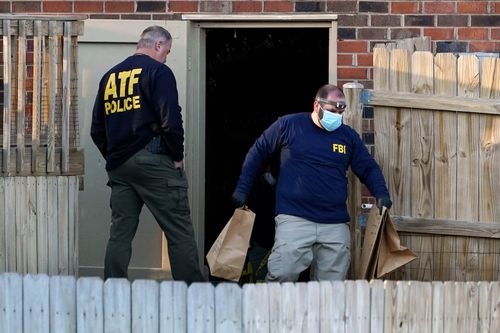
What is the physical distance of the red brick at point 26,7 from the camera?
29.6 ft

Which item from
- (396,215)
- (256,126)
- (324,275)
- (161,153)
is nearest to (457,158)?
(396,215)

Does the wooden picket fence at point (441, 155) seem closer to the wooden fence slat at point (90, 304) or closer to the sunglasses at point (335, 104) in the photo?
the sunglasses at point (335, 104)

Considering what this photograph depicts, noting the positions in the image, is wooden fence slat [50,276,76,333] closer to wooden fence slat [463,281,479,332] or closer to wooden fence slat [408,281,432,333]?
wooden fence slat [408,281,432,333]

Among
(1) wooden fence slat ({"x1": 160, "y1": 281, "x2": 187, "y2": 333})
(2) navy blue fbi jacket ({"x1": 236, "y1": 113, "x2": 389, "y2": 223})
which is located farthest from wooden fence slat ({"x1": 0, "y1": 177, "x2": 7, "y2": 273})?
(1) wooden fence slat ({"x1": 160, "y1": 281, "x2": 187, "y2": 333})

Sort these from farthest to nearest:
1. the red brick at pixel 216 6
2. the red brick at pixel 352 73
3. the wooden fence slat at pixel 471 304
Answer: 1. the red brick at pixel 216 6
2. the red brick at pixel 352 73
3. the wooden fence slat at pixel 471 304

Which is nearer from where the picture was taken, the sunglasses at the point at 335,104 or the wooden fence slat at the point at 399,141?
the sunglasses at the point at 335,104

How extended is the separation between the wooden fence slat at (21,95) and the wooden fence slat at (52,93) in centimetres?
17

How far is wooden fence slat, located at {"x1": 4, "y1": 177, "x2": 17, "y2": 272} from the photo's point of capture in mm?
7695

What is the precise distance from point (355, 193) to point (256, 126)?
296cm

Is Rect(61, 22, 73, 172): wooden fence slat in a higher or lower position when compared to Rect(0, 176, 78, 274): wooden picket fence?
higher

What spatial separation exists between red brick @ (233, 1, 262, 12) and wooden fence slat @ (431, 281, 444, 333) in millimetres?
3279

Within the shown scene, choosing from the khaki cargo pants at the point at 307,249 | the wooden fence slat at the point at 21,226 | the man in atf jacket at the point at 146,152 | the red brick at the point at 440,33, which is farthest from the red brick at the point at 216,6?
the wooden fence slat at the point at 21,226

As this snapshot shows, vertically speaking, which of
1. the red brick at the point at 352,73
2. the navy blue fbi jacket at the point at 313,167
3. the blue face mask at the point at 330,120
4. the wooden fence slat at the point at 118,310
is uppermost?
the red brick at the point at 352,73

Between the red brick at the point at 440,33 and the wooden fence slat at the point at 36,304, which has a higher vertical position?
the red brick at the point at 440,33
